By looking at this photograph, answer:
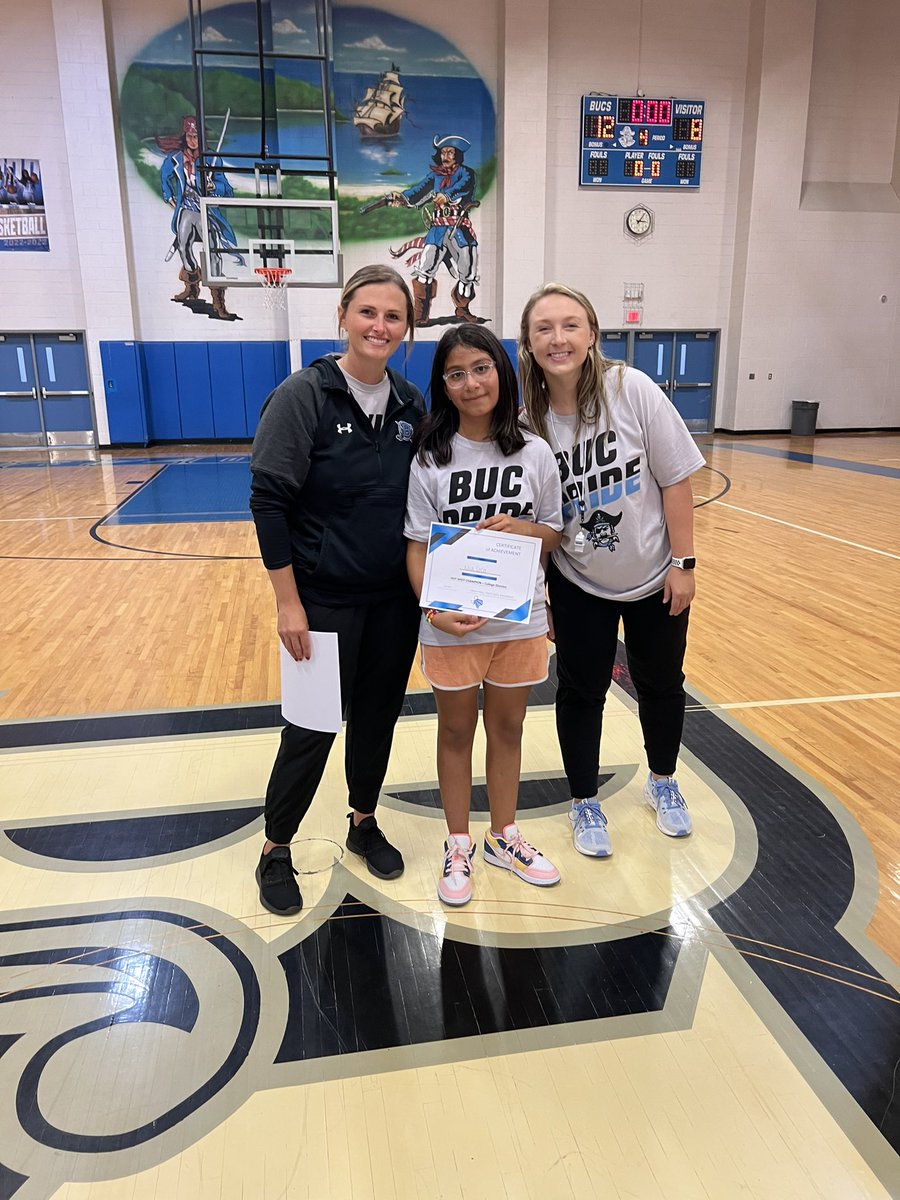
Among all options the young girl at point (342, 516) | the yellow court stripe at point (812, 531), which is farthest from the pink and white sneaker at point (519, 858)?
the yellow court stripe at point (812, 531)

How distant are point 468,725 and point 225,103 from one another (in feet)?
40.4

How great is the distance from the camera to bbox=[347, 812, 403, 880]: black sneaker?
7.39 ft

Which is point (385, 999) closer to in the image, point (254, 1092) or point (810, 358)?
point (254, 1092)

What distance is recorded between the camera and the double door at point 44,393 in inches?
475

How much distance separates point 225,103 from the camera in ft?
37.4

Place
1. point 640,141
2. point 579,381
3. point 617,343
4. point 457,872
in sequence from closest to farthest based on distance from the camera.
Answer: point 579,381 < point 457,872 < point 640,141 < point 617,343

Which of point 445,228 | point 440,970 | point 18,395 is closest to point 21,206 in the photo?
point 18,395

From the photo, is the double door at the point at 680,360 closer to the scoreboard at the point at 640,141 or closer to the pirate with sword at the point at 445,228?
the scoreboard at the point at 640,141

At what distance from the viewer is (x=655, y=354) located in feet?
43.9

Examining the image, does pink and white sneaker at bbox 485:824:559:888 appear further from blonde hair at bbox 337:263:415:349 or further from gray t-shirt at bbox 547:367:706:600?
→ blonde hair at bbox 337:263:415:349

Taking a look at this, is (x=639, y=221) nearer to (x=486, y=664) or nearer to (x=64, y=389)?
(x=64, y=389)

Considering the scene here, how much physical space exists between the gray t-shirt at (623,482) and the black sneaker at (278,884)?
3.62ft

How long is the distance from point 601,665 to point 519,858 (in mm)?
584

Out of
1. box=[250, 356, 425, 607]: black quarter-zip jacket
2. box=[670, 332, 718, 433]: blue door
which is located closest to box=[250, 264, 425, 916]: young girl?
box=[250, 356, 425, 607]: black quarter-zip jacket
